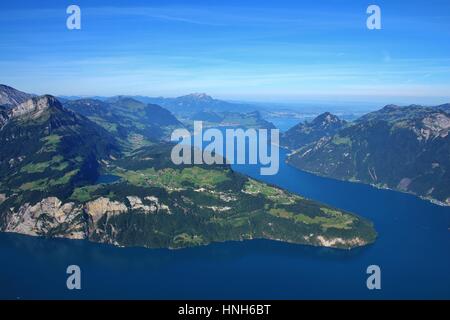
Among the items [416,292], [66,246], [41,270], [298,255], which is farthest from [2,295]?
[416,292]

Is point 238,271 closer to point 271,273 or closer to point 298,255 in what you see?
point 271,273

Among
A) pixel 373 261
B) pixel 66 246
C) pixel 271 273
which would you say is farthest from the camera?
pixel 66 246

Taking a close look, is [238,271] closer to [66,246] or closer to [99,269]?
[99,269]
